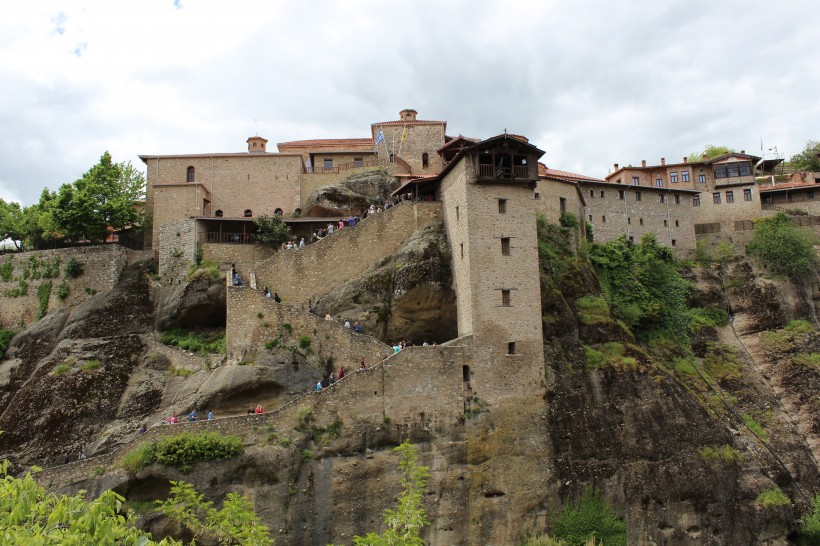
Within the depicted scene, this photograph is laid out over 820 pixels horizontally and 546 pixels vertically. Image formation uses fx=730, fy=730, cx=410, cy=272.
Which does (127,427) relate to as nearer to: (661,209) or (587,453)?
(587,453)

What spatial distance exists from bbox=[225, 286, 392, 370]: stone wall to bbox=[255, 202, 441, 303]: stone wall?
10.5 ft

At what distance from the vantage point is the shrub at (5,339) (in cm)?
4088

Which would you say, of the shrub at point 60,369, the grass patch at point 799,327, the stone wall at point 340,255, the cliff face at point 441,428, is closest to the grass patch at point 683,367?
the cliff face at point 441,428

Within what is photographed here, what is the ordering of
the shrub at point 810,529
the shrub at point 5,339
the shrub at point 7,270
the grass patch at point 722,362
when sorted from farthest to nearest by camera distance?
the shrub at point 7,270, the grass patch at point 722,362, the shrub at point 5,339, the shrub at point 810,529

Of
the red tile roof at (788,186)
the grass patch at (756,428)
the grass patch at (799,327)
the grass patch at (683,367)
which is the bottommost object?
the grass patch at (756,428)

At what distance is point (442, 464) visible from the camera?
3228cm

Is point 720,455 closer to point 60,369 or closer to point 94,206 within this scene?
point 60,369

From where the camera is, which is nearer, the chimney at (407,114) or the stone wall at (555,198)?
the stone wall at (555,198)

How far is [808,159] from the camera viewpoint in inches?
2522

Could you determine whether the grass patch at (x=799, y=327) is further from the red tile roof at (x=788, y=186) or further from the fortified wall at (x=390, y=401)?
the fortified wall at (x=390, y=401)

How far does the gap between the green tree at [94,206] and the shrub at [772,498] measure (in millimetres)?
39333

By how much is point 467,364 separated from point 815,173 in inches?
1639

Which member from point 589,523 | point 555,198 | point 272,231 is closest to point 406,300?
point 272,231

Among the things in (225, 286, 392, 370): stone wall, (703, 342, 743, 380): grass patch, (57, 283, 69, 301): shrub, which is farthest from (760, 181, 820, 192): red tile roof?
(57, 283, 69, 301): shrub
